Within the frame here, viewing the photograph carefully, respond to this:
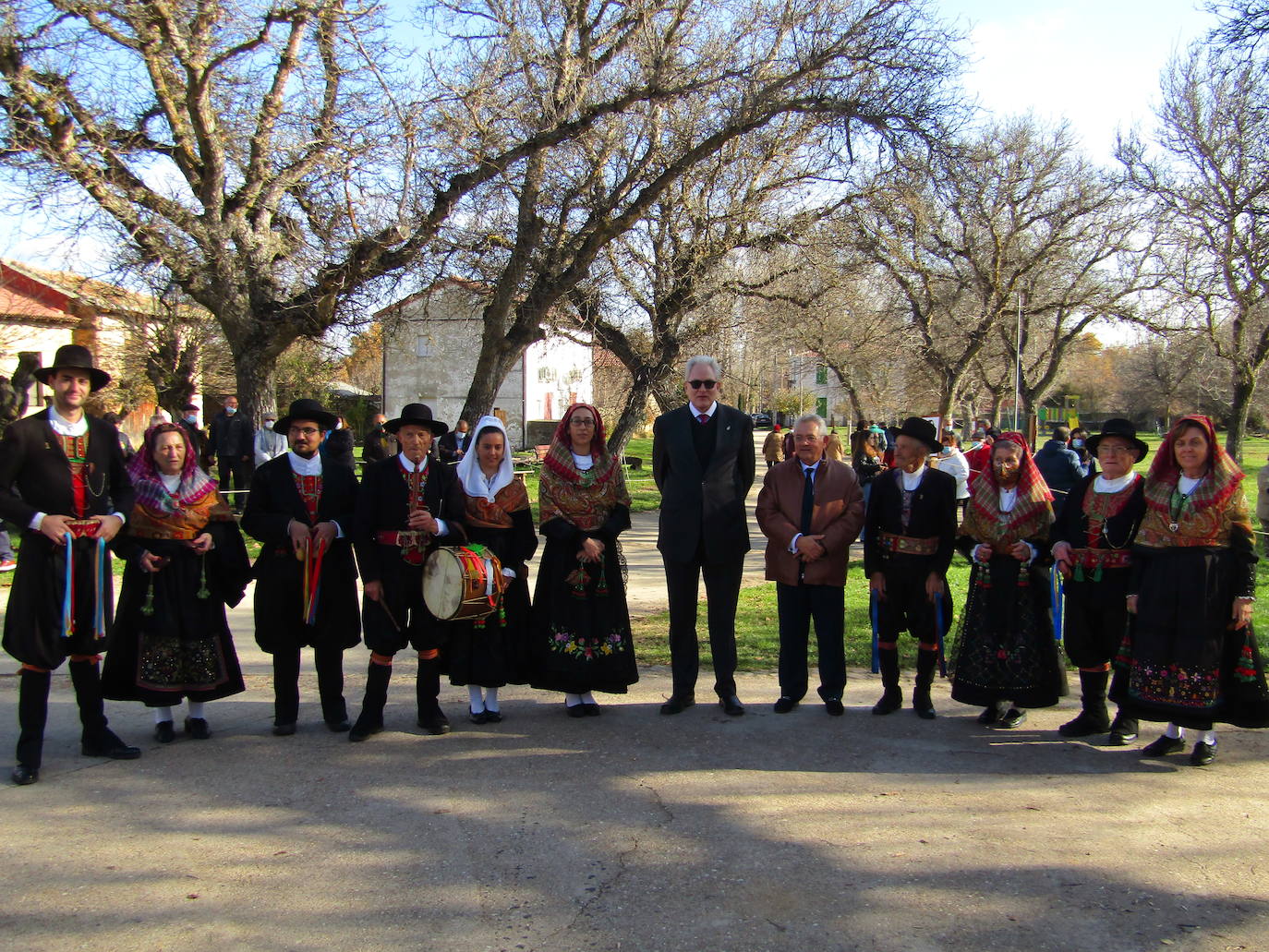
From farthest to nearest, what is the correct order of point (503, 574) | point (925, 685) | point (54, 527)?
point (925, 685), point (503, 574), point (54, 527)

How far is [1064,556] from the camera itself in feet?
18.1

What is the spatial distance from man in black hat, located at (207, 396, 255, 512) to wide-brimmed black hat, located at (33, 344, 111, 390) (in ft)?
31.5

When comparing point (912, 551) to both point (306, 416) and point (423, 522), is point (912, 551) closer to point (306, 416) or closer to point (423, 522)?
point (423, 522)

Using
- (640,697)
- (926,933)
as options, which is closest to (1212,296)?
(640,697)

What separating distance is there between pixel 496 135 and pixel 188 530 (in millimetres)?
9288

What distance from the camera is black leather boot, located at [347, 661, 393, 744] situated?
18.0ft

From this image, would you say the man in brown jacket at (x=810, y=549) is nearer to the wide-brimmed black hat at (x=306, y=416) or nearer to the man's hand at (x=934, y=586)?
the man's hand at (x=934, y=586)

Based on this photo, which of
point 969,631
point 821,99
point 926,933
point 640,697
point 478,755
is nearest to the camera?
point 926,933

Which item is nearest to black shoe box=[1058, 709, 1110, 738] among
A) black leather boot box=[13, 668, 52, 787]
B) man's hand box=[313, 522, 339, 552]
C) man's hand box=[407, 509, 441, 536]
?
man's hand box=[407, 509, 441, 536]

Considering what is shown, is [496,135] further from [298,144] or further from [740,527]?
[740,527]

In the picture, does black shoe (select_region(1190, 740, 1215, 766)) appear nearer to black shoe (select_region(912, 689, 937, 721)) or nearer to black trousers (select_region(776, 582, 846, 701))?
black shoe (select_region(912, 689, 937, 721))

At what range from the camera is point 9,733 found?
18.1ft

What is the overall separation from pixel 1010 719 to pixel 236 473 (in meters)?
13.2

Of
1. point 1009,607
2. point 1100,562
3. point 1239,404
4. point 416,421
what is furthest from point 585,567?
point 1239,404
